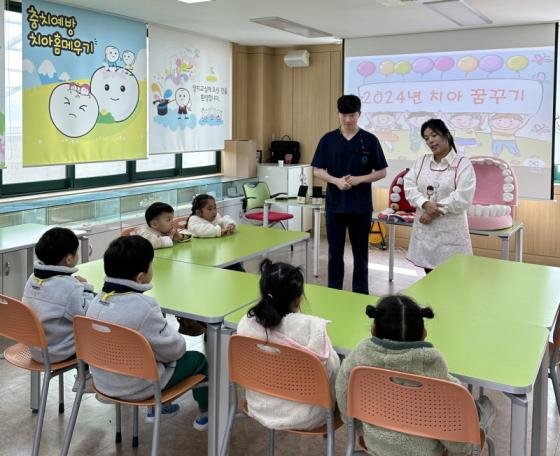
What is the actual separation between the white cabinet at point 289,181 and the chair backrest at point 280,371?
580 centimetres

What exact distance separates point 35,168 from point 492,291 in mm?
4486

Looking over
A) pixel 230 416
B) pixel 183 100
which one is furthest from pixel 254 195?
pixel 230 416

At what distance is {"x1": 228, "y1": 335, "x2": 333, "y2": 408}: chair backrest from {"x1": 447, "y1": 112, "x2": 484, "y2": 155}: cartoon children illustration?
218 inches

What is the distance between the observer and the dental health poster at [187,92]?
270 inches

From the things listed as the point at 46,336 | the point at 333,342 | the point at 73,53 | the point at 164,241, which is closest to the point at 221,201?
the point at 73,53

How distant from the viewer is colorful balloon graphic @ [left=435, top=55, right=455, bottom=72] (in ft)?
22.8

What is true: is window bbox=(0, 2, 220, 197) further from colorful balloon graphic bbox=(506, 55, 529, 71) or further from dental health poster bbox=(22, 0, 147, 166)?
colorful balloon graphic bbox=(506, 55, 529, 71)

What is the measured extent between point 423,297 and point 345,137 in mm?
1859

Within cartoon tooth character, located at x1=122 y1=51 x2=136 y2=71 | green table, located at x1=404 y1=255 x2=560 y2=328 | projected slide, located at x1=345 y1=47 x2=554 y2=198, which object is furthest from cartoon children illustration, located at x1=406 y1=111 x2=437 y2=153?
green table, located at x1=404 y1=255 x2=560 y2=328

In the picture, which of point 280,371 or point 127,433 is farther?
point 127,433

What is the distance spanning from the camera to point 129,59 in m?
6.43

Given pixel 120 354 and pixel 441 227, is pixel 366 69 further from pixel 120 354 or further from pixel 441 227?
pixel 120 354

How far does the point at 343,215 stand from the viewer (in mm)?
4469

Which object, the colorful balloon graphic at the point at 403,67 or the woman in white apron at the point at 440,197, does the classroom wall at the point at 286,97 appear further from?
Result: the woman in white apron at the point at 440,197
